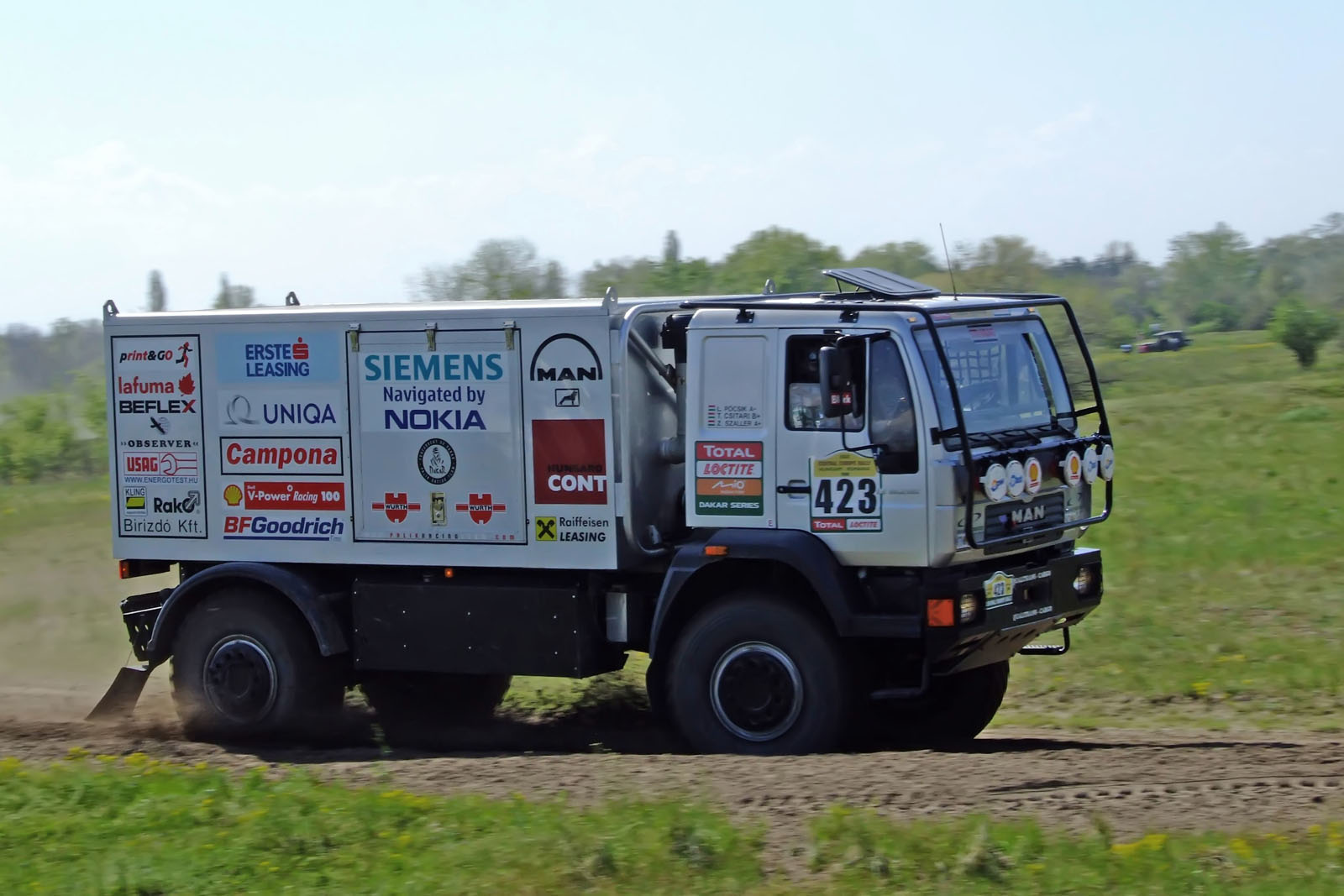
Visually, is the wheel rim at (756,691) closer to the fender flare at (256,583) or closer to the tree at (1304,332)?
the fender flare at (256,583)

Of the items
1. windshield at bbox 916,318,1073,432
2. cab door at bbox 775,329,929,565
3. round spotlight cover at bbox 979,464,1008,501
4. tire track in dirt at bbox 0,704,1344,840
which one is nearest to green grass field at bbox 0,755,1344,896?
tire track in dirt at bbox 0,704,1344,840

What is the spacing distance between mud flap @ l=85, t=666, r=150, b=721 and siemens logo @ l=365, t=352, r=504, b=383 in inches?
115

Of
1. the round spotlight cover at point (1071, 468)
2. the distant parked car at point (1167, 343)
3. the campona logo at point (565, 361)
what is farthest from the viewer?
the distant parked car at point (1167, 343)

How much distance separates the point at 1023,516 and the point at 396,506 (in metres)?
3.95

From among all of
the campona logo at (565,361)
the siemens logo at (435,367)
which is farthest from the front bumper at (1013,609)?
the siemens logo at (435,367)

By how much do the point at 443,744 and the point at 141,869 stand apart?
381 cm

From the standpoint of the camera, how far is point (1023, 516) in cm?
877

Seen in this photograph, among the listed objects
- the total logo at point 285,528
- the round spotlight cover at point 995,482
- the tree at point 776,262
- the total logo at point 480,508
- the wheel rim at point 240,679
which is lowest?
the wheel rim at point 240,679

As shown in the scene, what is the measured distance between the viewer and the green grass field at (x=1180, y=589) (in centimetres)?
1069

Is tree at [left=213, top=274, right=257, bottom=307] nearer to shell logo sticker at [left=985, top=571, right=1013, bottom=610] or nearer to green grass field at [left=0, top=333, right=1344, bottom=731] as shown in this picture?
green grass field at [left=0, top=333, right=1344, bottom=731]

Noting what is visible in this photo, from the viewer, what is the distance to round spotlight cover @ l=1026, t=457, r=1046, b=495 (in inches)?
339

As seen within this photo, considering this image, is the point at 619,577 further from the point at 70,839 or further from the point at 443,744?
the point at 70,839

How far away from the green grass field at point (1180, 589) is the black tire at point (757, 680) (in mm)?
2571

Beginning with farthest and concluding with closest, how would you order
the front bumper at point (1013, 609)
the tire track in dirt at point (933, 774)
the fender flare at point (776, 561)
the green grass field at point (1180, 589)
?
the green grass field at point (1180, 589) → the fender flare at point (776, 561) → the front bumper at point (1013, 609) → the tire track in dirt at point (933, 774)
